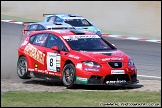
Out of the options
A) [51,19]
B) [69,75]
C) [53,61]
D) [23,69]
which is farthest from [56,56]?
[51,19]

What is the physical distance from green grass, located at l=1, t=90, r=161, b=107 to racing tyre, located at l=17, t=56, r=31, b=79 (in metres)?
2.99

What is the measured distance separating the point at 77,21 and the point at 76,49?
11812 millimetres

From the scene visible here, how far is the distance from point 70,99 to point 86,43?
3.32 meters

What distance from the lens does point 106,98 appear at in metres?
10.3

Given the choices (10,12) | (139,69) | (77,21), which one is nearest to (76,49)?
(139,69)

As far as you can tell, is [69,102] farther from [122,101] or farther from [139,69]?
[139,69]

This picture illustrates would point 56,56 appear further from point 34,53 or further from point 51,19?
point 51,19

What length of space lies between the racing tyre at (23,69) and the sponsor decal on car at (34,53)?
252 millimetres

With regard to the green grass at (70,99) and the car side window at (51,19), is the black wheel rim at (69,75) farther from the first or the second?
the car side window at (51,19)

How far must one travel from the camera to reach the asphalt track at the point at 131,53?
15578 mm

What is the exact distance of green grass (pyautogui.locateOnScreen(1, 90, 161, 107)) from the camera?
9.42 m

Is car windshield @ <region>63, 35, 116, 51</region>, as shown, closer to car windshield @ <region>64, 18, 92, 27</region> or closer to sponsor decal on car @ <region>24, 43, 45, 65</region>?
sponsor decal on car @ <region>24, 43, 45, 65</region>

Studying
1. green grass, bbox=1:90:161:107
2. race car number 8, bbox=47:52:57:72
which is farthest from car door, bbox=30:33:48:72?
green grass, bbox=1:90:161:107

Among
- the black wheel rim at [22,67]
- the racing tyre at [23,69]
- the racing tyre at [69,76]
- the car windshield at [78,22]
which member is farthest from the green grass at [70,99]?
the car windshield at [78,22]
